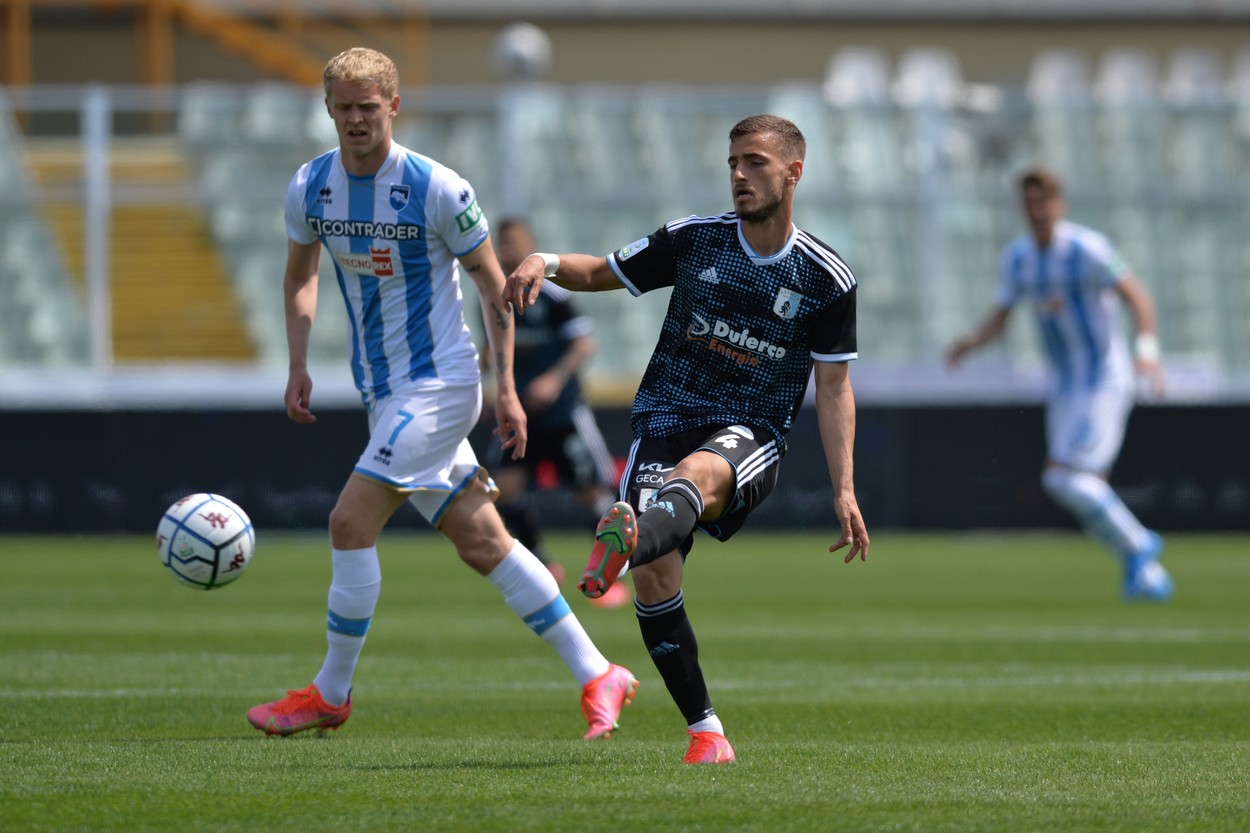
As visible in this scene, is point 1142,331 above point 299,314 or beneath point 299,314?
beneath

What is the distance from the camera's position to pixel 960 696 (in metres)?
7.96

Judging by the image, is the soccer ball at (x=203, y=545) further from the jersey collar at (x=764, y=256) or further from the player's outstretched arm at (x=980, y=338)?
the player's outstretched arm at (x=980, y=338)

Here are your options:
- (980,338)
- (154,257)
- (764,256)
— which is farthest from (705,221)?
(154,257)

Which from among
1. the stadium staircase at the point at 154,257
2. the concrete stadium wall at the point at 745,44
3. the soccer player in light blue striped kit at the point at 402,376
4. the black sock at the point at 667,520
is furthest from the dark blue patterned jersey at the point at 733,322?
the concrete stadium wall at the point at 745,44

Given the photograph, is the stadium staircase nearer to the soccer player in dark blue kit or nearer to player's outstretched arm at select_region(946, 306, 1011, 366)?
player's outstretched arm at select_region(946, 306, 1011, 366)

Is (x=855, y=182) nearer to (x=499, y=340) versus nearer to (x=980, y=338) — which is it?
(x=980, y=338)

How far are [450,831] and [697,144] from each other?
16774 millimetres

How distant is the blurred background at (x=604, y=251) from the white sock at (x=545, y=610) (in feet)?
37.2

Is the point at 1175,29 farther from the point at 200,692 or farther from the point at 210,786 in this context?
the point at 210,786

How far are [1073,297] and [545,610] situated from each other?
6.95 m

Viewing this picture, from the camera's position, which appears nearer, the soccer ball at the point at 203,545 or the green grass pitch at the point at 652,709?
the green grass pitch at the point at 652,709

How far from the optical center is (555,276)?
6.12 meters

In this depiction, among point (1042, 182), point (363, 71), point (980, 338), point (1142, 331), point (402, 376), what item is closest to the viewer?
point (363, 71)

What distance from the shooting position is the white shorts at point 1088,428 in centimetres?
1272
